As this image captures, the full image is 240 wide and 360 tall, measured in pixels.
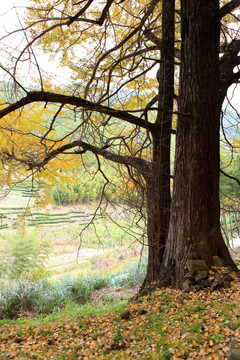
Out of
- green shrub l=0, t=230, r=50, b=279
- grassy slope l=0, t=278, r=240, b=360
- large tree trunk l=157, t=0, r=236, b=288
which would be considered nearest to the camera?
grassy slope l=0, t=278, r=240, b=360

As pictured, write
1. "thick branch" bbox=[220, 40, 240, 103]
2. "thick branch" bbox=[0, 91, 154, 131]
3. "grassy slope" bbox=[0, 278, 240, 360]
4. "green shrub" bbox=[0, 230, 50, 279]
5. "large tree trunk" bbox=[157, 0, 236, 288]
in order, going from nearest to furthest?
1. "grassy slope" bbox=[0, 278, 240, 360]
2. "thick branch" bbox=[0, 91, 154, 131]
3. "large tree trunk" bbox=[157, 0, 236, 288]
4. "thick branch" bbox=[220, 40, 240, 103]
5. "green shrub" bbox=[0, 230, 50, 279]

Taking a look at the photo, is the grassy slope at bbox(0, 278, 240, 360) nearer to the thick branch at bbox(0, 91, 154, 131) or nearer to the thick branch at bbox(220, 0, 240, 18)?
the thick branch at bbox(0, 91, 154, 131)

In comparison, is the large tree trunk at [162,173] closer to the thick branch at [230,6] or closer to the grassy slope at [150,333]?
the grassy slope at [150,333]

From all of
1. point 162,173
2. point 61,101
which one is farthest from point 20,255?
point 61,101

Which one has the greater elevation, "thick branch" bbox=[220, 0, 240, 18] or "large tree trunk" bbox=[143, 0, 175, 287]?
"thick branch" bbox=[220, 0, 240, 18]

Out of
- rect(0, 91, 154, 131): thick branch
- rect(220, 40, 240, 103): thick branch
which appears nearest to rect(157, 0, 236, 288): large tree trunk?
rect(220, 40, 240, 103): thick branch

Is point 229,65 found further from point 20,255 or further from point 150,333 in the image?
point 20,255

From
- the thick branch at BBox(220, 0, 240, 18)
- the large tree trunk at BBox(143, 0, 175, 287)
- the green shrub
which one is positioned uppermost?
the thick branch at BBox(220, 0, 240, 18)

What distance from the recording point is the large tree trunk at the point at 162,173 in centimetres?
402

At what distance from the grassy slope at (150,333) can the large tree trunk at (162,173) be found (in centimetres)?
69

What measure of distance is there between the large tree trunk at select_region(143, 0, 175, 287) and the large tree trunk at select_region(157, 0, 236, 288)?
1.48 feet

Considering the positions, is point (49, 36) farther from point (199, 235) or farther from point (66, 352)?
point (66, 352)

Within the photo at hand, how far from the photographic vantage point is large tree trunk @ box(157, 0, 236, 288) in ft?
11.4

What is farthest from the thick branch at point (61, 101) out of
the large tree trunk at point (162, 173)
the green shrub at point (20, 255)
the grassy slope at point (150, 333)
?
the green shrub at point (20, 255)
